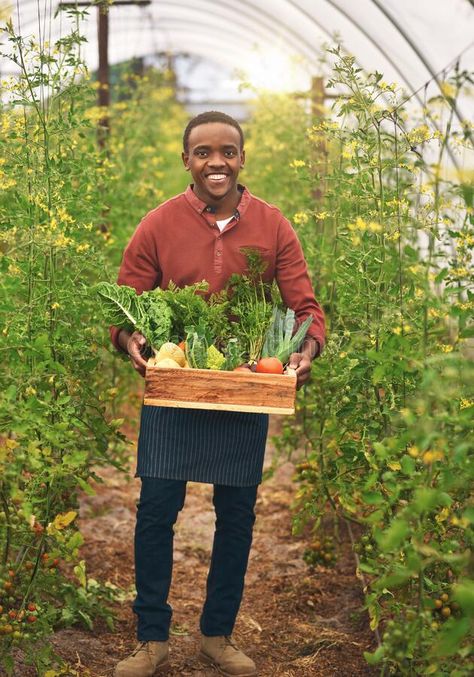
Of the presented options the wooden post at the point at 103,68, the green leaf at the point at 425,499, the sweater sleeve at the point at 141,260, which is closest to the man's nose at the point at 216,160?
the sweater sleeve at the point at 141,260

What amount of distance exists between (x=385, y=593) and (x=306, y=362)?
0.75m

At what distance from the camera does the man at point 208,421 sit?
3229 mm

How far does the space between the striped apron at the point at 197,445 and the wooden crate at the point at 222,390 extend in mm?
293

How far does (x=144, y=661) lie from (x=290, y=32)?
9.66 meters

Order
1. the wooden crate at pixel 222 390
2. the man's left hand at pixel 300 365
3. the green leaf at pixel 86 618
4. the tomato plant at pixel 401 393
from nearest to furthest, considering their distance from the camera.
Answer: the tomato plant at pixel 401 393, the wooden crate at pixel 222 390, the man's left hand at pixel 300 365, the green leaf at pixel 86 618

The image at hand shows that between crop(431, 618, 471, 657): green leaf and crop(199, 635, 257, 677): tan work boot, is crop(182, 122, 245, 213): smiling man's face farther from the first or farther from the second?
crop(431, 618, 471, 657): green leaf

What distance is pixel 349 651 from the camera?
11.9 feet

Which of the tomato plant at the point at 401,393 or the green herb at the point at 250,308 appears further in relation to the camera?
the green herb at the point at 250,308

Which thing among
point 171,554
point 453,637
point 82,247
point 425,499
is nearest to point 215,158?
point 82,247

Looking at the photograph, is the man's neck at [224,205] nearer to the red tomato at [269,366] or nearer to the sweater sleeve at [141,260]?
the sweater sleeve at [141,260]

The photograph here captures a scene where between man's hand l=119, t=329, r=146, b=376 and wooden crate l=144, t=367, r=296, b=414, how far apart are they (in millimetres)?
136

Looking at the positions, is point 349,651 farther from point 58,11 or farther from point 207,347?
point 58,11

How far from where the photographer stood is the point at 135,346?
3129mm

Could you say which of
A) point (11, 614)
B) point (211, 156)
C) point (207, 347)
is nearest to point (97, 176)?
point (211, 156)
